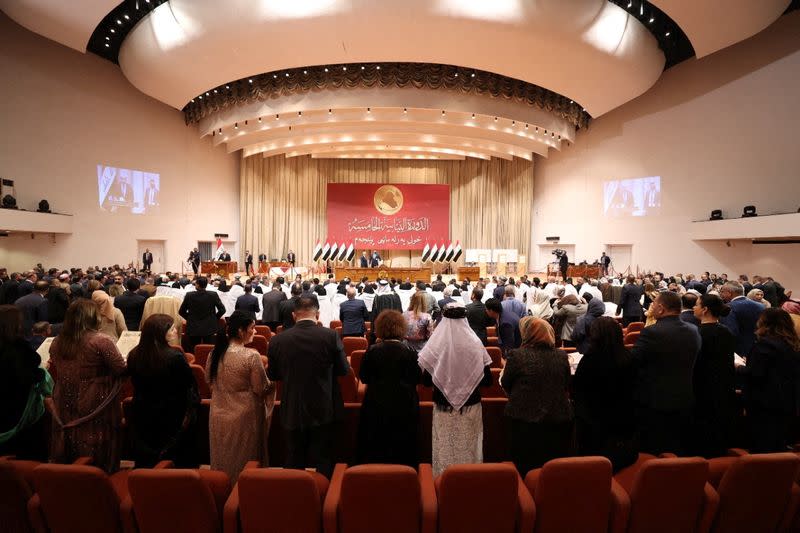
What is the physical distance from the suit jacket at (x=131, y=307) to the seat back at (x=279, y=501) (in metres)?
4.77

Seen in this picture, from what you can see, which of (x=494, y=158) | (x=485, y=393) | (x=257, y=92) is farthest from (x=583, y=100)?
(x=485, y=393)

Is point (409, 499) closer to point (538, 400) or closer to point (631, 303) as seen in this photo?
point (538, 400)

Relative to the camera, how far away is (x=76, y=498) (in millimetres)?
1998

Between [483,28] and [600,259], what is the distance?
36.0 ft

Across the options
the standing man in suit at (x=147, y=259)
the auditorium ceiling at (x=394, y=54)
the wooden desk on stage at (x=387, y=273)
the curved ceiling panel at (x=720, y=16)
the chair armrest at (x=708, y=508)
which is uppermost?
the curved ceiling panel at (x=720, y=16)

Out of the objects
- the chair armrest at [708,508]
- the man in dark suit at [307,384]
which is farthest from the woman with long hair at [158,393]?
the chair armrest at [708,508]

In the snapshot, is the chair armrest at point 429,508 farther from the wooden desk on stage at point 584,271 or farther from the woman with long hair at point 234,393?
the wooden desk on stage at point 584,271

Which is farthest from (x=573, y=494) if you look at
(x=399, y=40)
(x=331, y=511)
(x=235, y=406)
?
(x=399, y=40)

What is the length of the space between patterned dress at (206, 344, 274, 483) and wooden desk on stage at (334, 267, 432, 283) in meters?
14.3

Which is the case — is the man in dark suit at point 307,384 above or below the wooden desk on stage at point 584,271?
below

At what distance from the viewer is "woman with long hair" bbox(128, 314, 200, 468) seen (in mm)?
2486

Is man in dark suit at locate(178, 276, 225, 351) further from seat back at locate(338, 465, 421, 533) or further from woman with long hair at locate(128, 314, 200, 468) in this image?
seat back at locate(338, 465, 421, 533)

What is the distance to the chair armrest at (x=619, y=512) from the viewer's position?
207 cm

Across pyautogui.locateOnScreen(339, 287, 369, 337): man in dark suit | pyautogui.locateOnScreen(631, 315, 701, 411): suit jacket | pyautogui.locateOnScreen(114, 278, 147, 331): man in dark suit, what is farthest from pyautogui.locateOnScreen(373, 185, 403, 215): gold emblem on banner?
pyautogui.locateOnScreen(631, 315, 701, 411): suit jacket
